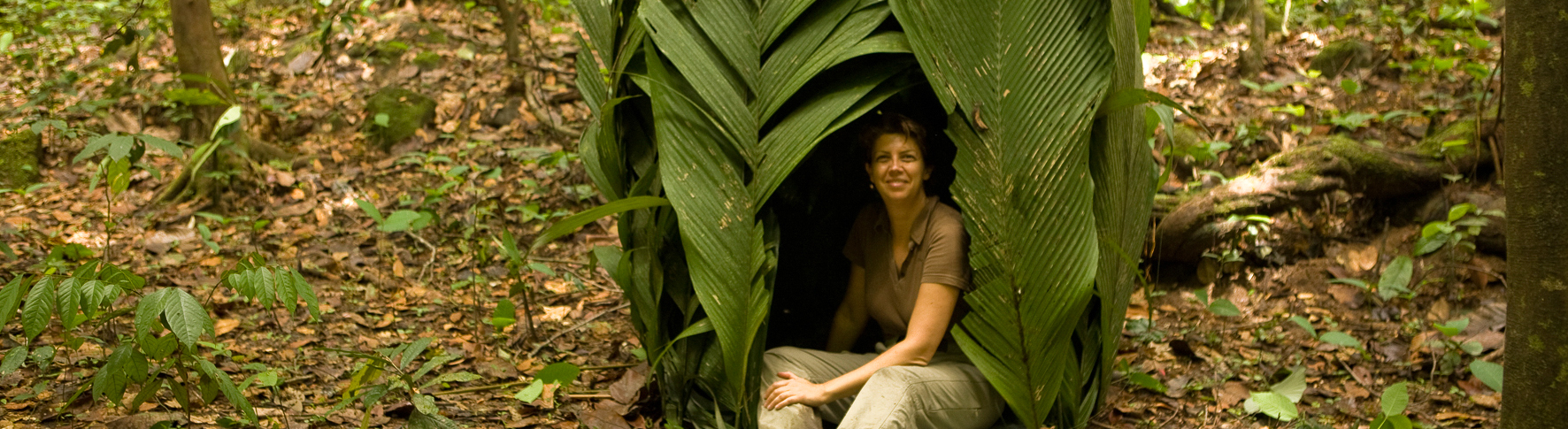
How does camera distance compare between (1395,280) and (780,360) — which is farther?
(1395,280)

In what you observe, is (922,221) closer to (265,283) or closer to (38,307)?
(265,283)

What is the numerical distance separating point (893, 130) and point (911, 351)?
0.59 metres

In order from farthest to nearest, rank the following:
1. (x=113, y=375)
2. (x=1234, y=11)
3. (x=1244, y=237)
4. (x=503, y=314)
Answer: (x=1234, y=11)
(x=1244, y=237)
(x=503, y=314)
(x=113, y=375)

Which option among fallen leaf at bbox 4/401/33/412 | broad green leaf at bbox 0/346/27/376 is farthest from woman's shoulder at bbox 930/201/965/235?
fallen leaf at bbox 4/401/33/412

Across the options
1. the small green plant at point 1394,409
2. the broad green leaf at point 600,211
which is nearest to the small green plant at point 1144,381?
the small green plant at point 1394,409

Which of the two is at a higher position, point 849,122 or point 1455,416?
point 849,122

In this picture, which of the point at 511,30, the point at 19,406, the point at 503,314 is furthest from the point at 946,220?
the point at 511,30

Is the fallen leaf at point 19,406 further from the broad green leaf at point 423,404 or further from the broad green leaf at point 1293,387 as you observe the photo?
the broad green leaf at point 1293,387

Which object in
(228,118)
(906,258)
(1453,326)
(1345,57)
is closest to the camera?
(906,258)

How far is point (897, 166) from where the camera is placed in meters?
2.61

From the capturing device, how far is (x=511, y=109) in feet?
20.1

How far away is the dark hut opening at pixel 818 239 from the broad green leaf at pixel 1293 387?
4.08ft

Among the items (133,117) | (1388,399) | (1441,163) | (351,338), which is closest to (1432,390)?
(1388,399)

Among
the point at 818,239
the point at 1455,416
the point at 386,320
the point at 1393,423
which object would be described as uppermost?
the point at 818,239
